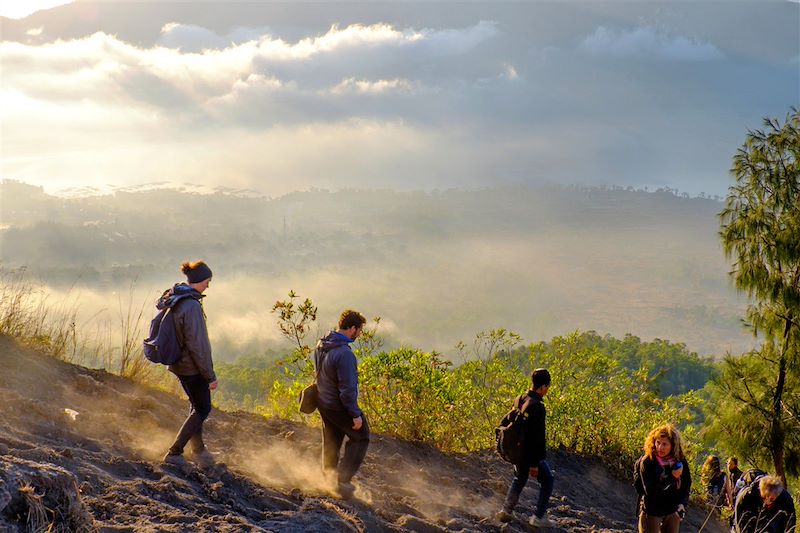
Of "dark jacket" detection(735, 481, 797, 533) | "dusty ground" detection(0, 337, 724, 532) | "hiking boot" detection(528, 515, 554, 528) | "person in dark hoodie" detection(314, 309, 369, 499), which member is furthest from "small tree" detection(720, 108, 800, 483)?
"person in dark hoodie" detection(314, 309, 369, 499)

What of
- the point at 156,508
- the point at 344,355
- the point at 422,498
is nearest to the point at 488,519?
the point at 422,498

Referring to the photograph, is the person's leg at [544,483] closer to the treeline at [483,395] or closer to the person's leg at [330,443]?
the person's leg at [330,443]

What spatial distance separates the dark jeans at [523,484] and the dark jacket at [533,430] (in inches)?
5.3

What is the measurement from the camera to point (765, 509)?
22.4 ft

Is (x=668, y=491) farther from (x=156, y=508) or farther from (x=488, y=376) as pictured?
(x=488, y=376)

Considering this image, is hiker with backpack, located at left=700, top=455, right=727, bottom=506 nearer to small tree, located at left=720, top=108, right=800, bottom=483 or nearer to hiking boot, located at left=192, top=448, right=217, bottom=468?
small tree, located at left=720, top=108, right=800, bottom=483

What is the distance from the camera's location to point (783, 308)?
14.7m

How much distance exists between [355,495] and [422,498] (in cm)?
134

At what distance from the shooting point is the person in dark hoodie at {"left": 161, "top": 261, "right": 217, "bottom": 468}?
5.89 m

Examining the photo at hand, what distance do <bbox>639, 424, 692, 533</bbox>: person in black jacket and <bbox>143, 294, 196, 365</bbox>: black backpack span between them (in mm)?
4629

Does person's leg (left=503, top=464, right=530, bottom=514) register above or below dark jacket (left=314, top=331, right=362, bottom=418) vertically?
below

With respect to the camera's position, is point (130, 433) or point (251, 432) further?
point (251, 432)

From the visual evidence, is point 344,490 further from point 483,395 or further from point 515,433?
point 483,395

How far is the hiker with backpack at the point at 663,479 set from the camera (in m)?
5.94
